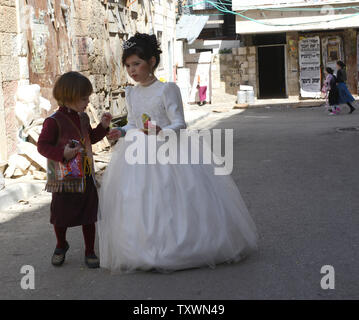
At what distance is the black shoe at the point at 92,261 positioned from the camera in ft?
14.6

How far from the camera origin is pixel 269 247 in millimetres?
4805

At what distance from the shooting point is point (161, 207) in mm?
4215

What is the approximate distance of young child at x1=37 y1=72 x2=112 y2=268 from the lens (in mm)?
4312

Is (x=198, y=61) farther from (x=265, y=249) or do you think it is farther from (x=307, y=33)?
(x=265, y=249)

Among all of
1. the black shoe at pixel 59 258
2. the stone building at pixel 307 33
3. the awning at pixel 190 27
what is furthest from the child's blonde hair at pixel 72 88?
the stone building at pixel 307 33

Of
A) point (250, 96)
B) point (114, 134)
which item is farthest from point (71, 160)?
point (250, 96)

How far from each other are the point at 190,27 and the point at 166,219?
23341 mm

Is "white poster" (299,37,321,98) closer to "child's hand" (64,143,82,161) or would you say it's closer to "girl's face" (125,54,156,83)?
"girl's face" (125,54,156,83)

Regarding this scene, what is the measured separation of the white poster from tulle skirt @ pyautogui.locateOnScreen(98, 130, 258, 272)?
72.7ft

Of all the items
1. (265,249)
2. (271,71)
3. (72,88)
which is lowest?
(265,249)

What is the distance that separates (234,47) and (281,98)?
3.05 metres

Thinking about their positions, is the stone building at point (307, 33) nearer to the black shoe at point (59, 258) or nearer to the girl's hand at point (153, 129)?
the girl's hand at point (153, 129)

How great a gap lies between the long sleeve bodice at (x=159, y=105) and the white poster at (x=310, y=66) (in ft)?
72.3

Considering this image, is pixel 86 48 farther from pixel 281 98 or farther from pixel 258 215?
pixel 281 98
